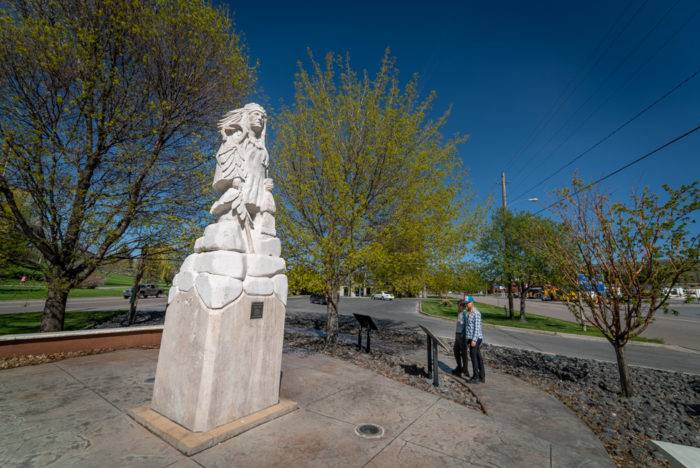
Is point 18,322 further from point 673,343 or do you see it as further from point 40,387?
point 673,343

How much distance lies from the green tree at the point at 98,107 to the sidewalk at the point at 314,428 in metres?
3.57

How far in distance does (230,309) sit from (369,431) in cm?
222

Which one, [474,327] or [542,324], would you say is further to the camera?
[542,324]

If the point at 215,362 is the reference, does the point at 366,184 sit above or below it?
above

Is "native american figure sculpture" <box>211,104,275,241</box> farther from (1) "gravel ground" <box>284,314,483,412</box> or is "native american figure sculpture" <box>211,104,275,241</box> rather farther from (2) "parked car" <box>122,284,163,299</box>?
(2) "parked car" <box>122,284,163,299</box>

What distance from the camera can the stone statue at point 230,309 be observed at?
336 centimetres

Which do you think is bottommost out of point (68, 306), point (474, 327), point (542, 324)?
point (68, 306)

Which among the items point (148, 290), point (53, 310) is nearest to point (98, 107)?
point (53, 310)

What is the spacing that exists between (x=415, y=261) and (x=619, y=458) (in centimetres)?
499

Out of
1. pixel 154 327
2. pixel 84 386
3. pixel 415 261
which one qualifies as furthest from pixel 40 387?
pixel 415 261

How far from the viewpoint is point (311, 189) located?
7.90 metres

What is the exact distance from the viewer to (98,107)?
26.1ft

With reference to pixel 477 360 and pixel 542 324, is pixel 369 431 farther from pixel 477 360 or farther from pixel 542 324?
pixel 542 324

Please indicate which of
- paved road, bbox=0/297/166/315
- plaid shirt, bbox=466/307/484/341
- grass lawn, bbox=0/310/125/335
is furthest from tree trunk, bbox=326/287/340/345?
paved road, bbox=0/297/166/315
